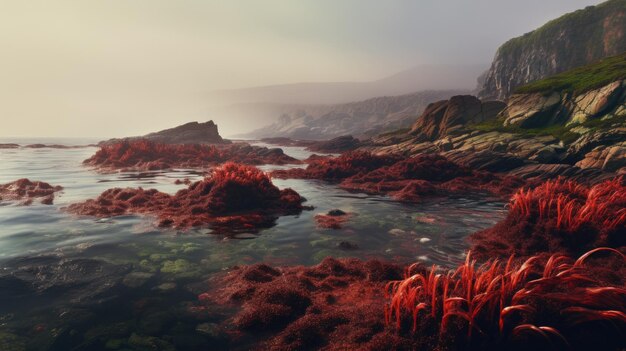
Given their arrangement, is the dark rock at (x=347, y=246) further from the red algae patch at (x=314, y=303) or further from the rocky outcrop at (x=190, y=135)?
the rocky outcrop at (x=190, y=135)

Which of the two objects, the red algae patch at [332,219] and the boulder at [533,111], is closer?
the red algae patch at [332,219]

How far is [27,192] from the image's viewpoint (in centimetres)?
1507

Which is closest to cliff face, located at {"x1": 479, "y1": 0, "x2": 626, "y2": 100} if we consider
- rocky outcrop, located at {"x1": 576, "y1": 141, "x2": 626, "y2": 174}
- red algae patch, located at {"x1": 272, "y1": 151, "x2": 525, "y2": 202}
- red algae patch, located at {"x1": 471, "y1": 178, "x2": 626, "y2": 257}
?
rocky outcrop, located at {"x1": 576, "y1": 141, "x2": 626, "y2": 174}

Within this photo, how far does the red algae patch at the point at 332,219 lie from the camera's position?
10.6 metres

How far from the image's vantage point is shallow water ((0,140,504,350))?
4918mm

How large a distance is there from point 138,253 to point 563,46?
126 metres

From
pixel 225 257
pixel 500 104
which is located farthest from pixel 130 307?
pixel 500 104

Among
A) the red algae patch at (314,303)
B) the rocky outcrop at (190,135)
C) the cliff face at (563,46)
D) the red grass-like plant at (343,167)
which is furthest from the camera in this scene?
the cliff face at (563,46)

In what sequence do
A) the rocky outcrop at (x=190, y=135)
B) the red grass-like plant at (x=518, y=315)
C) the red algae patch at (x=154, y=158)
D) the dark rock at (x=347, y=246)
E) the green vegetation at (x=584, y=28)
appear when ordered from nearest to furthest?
the red grass-like plant at (x=518, y=315), the dark rock at (x=347, y=246), the red algae patch at (x=154, y=158), the rocky outcrop at (x=190, y=135), the green vegetation at (x=584, y=28)

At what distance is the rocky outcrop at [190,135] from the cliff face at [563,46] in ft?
318

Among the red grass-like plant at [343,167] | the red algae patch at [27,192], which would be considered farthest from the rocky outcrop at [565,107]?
the red algae patch at [27,192]

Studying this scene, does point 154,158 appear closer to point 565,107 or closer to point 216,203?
point 216,203

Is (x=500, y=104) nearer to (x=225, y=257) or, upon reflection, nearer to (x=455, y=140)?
(x=455, y=140)

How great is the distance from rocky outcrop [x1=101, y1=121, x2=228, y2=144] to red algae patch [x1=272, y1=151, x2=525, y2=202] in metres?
48.5
